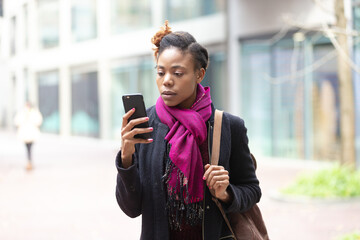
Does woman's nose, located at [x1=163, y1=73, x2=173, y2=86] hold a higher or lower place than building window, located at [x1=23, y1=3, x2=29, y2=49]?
lower

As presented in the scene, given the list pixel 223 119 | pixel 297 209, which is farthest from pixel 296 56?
pixel 223 119

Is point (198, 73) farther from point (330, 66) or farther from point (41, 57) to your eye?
point (41, 57)

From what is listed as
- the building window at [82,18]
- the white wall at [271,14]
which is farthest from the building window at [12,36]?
the white wall at [271,14]

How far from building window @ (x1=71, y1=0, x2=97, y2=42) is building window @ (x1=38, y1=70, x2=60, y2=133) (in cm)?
227

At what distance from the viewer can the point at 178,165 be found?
2289mm

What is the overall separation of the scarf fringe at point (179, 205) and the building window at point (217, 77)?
49.0 ft

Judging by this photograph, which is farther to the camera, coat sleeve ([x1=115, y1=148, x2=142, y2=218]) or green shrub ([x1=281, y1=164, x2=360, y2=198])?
green shrub ([x1=281, y1=164, x2=360, y2=198])

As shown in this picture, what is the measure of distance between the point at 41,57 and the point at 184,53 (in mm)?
21199

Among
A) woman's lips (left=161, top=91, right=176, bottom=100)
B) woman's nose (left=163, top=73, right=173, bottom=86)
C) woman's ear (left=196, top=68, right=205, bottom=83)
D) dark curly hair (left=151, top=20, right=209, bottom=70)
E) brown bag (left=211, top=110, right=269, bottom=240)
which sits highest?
dark curly hair (left=151, top=20, right=209, bottom=70)

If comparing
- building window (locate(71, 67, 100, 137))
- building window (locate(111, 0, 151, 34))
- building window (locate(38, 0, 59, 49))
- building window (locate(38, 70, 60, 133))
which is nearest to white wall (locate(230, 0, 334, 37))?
building window (locate(111, 0, 151, 34))

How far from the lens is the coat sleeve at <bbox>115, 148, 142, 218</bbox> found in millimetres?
2271

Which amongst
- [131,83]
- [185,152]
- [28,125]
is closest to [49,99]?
[131,83]

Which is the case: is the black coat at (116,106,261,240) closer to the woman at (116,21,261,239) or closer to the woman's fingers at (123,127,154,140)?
the woman at (116,21,261,239)

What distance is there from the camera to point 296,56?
49.3 feet
